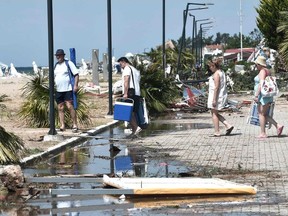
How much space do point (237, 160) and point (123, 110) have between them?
464 cm

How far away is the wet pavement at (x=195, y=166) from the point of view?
875 centimetres

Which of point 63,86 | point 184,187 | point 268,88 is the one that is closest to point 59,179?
point 184,187

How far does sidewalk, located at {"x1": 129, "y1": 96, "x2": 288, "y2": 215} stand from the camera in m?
8.76

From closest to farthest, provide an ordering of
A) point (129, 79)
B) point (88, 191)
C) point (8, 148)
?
point (88, 191), point (8, 148), point (129, 79)

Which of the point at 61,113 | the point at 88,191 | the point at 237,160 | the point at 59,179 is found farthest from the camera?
the point at 61,113

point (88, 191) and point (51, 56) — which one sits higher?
point (51, 56)

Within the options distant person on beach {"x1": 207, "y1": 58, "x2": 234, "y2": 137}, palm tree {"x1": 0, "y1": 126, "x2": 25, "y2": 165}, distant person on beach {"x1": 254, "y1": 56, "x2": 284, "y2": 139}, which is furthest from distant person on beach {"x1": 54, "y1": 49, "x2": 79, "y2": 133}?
palm tree {"x1": 0, "y1": 126, "x2": 25, "y2": 165}

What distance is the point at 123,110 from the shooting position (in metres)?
17.1

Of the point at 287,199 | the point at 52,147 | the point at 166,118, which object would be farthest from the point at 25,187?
the point at 166,118

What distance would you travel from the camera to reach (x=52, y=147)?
580 inches

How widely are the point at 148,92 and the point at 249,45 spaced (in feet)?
421

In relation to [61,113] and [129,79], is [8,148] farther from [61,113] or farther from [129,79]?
[61,113]

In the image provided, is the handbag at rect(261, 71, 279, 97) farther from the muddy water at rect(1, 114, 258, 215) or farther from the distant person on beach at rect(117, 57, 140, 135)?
the muddy water at rect(1, 114, 258, 215)

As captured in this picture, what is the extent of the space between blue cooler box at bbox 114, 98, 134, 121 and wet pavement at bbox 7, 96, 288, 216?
0.49 m
